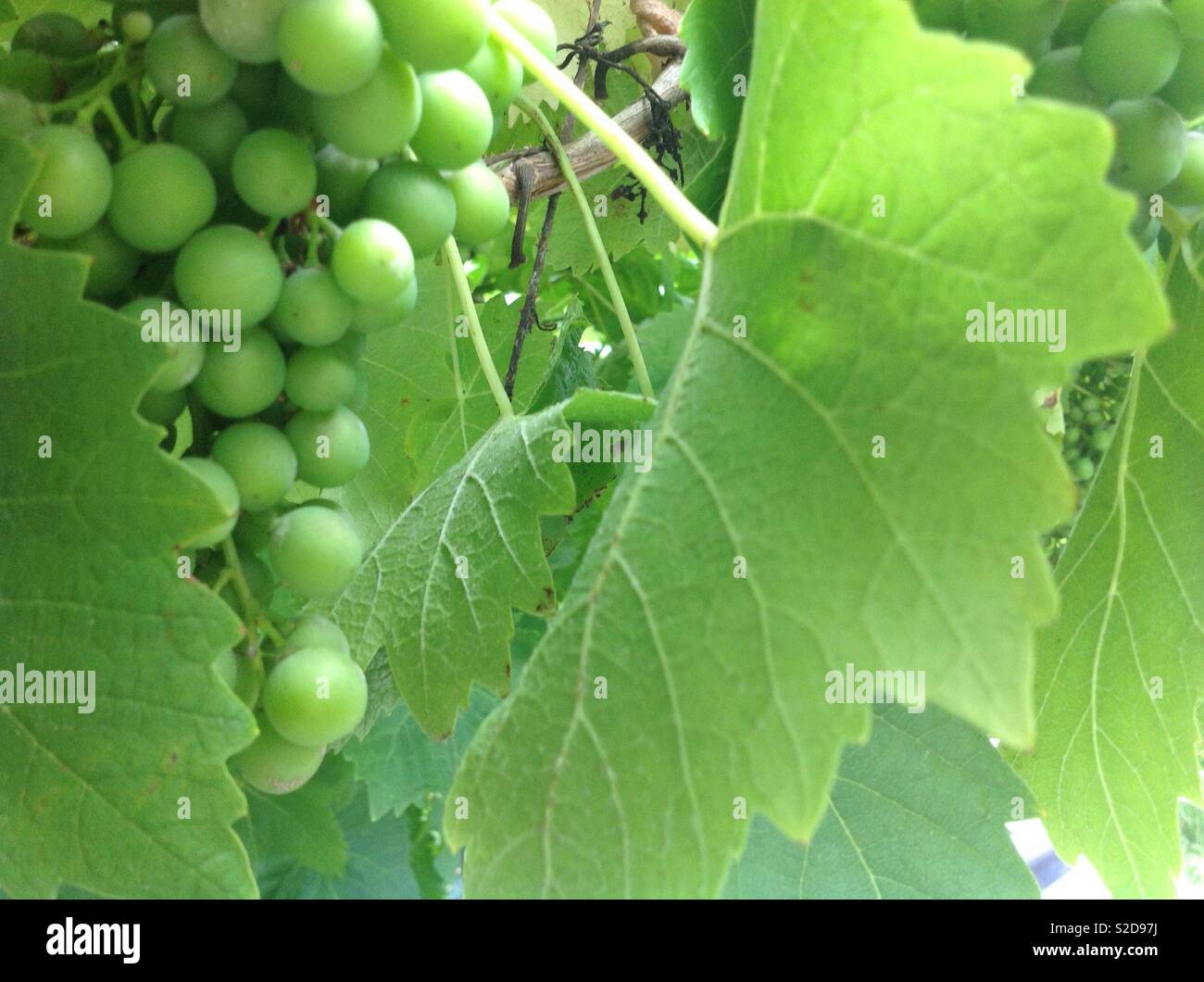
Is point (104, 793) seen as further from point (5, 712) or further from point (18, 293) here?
point (18, 293)

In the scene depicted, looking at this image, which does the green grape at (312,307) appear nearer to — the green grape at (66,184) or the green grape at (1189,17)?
the green grape at (66,184)

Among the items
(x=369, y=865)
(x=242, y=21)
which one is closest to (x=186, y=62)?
(x=242, y=21)

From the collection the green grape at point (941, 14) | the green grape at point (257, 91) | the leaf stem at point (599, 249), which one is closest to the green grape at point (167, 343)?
the green grape at point (257, 91)

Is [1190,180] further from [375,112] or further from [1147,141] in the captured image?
[375,112]

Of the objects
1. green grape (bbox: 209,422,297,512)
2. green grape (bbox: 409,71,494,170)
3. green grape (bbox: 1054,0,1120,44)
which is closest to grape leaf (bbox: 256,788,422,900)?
green grape (bbox: 209,422,297,512)

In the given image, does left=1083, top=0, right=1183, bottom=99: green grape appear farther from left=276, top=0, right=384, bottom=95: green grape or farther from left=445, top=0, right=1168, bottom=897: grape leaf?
left=276, top=0, right=384, bottom=95: green grape
